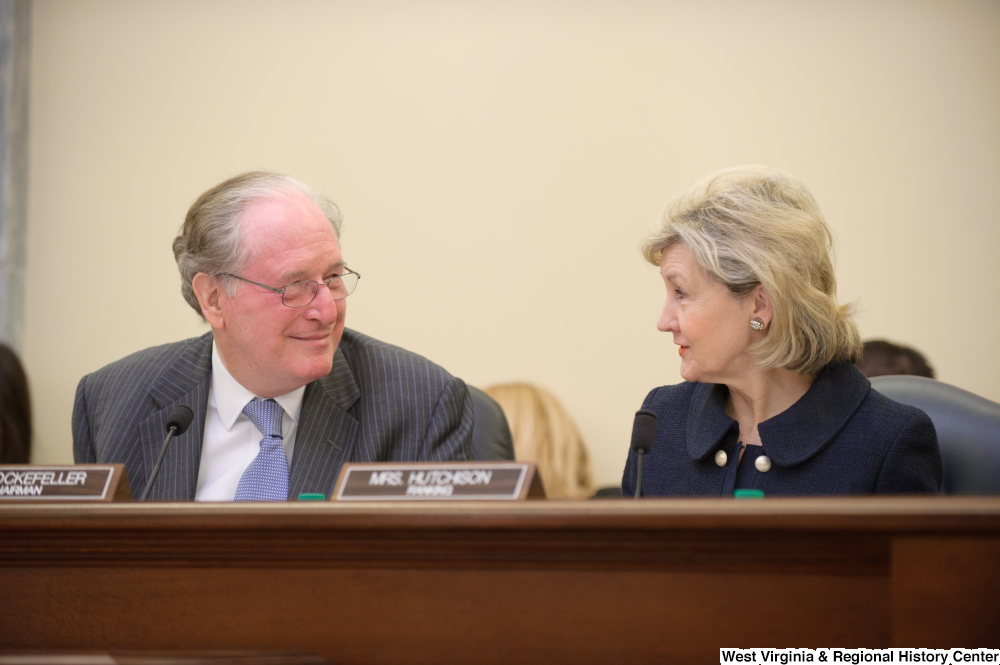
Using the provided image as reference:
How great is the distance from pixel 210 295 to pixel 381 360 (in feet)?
1.26

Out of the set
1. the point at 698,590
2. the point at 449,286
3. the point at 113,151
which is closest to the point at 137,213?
the point at 113,151

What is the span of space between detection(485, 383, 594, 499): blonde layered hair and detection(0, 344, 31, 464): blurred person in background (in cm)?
181

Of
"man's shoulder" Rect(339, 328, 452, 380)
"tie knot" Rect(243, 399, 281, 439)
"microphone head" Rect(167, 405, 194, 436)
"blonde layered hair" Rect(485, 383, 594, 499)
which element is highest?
"man's shoulder" Rect(339, 328, 452, 380)

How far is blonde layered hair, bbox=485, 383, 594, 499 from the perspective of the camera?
3365 millimetres

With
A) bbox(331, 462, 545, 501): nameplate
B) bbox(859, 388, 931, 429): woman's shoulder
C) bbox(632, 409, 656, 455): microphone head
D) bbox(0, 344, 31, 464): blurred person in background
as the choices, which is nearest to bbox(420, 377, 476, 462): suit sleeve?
bbox(632, 409, 656, 455): microphone head

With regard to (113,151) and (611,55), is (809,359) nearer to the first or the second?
(611,55)

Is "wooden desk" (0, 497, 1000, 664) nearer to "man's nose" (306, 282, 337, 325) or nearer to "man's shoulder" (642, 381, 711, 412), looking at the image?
"man's nose" (306, 282, 337, 325)

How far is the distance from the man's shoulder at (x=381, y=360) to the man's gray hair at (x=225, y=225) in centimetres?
29

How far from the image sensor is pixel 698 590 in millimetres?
979

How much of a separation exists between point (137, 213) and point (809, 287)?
3.00m

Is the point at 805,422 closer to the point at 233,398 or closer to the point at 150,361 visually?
the point at 233,398

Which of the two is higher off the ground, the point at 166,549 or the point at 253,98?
the point at 253,98

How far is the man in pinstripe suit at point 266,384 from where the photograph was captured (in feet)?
5.78

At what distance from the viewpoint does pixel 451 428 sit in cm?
186
